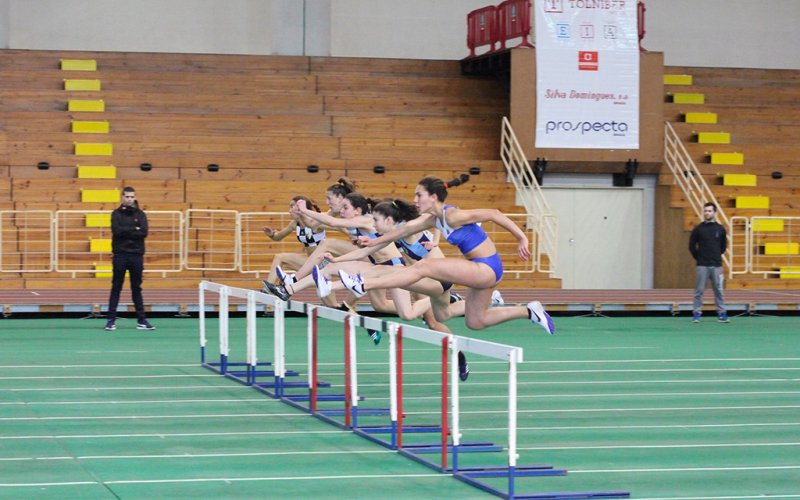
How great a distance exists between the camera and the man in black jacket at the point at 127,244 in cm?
1909

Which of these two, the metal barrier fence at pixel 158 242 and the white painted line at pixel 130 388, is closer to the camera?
the white painted line at pixel 130 388

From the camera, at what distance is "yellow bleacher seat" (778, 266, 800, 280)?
27.2 m

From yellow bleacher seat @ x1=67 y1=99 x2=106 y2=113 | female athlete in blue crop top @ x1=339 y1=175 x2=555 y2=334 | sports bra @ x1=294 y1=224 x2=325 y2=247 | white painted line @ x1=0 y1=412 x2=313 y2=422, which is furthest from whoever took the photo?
yellow bleacher seat @ x1=67 y1=99 x2=106 y2=113

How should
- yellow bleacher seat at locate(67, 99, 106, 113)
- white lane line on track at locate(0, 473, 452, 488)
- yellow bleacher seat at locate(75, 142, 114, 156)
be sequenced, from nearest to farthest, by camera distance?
1. white lane line on track at locate(0, 473, 452, 488)
2. yellow bleacher seat at locate(75, 142, 114, 156)
3. yellow bleacher seat at locate(67, 99, 106, 113)

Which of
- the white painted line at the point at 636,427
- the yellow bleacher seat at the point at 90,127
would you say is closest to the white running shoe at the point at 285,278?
the white painted line at the point at 636,427

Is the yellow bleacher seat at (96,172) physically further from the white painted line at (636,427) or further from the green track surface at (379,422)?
the white painted line at (636,427)

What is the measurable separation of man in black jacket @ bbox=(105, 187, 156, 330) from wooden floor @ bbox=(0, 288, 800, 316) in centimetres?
165

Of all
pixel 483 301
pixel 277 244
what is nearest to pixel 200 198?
pixel 277 244

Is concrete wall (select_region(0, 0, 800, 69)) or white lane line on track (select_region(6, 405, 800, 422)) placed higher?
concrete wall (select_region(0, 0, 800, 69))

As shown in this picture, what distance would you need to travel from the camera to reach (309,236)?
53.6 feet

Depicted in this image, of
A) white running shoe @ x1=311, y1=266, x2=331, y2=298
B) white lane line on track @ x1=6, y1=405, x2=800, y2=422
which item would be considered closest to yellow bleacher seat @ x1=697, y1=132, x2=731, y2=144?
white lane line on track @ x1=6, y1=405, x2=800, y2=422

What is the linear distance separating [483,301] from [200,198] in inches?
571

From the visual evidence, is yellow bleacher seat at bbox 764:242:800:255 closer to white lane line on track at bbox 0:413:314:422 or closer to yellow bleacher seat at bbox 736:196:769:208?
yellow bleacher seat at bbox 736:196:769:208

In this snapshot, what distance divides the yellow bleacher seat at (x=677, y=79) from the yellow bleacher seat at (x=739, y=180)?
343 centimetres
